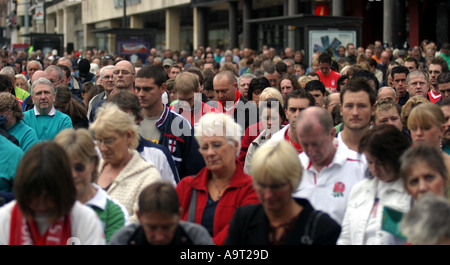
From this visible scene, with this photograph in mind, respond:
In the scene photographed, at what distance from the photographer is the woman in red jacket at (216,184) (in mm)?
4867

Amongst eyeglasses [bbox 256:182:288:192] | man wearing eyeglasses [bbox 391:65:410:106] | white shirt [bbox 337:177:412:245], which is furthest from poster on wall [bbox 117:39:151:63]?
eyeglasses [bbox 256:182:288:192]

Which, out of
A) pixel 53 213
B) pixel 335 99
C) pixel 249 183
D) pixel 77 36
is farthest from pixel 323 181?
pixel 77 36

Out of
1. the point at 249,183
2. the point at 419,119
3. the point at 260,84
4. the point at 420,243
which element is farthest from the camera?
the point at 260,84

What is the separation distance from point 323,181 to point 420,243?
5.71 feet

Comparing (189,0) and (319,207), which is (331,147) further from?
(189,0)

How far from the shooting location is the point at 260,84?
1009cm

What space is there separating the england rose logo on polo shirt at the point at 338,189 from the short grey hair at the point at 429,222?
5.54 ft

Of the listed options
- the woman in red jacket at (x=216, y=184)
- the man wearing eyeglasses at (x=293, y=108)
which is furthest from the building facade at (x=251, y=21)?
the woman in red jacket at (x=216, y=184)

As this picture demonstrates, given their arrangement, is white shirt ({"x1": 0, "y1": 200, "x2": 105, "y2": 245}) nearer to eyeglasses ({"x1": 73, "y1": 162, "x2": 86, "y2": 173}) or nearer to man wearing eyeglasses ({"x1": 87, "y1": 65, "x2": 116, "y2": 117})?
eyeglasses ({"x1": 73, "y1": 162, "x2": 86, "y2": 173})

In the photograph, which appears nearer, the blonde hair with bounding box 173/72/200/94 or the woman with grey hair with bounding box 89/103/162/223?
A: the woman with grey hair with bounding box 89/103/162/223

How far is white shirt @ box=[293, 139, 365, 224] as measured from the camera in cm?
509

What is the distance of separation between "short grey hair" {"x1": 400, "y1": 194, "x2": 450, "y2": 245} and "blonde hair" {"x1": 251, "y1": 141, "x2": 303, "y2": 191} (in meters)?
0.89

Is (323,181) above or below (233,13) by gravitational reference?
below

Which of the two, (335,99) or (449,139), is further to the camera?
(335,99)
